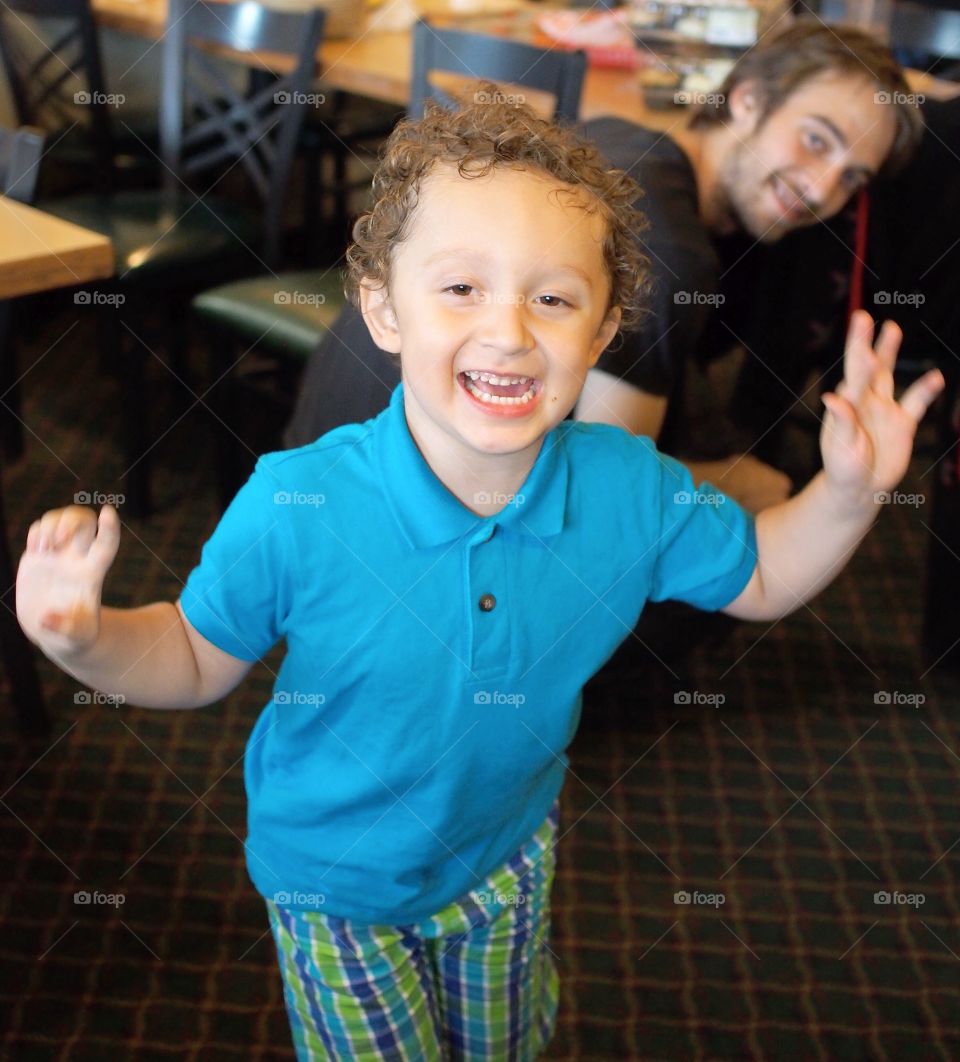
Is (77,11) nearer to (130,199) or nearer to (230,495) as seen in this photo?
(130,199)

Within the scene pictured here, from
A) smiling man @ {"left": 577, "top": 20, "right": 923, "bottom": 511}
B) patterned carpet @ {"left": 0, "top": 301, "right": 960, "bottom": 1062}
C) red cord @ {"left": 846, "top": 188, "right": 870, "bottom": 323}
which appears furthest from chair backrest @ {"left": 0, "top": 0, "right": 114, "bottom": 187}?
red cord @ {"left": 846, "top": 188, "right": 870, "bottom": 323}

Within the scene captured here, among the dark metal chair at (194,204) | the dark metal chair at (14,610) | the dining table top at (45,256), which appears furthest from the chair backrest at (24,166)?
the dark metal chair at (194,204)

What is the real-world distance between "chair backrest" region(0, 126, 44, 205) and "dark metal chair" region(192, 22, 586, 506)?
1.56 feet

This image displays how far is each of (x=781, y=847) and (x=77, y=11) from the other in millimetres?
2490

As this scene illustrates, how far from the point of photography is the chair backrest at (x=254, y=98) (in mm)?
2482

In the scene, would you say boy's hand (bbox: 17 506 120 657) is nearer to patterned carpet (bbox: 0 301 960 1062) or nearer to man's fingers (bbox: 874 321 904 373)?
man's fingers (bbox: 874 321 904 373)

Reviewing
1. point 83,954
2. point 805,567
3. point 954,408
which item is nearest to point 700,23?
point 954,408

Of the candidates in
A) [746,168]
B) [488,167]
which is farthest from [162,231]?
[488,167]

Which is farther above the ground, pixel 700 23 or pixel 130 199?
pixel 700 23

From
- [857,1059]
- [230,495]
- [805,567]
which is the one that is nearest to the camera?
[805,567]

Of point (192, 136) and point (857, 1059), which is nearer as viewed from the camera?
point (857, 1059)

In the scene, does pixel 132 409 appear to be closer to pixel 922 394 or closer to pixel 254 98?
pixel 254 98

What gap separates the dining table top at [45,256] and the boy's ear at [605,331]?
96cm

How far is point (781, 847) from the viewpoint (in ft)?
5.84
